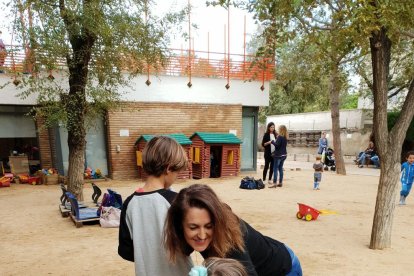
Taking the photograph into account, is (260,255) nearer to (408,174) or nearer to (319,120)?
(408,174)

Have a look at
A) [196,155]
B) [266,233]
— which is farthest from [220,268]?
[196,155]

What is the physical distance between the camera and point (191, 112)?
13.4 m

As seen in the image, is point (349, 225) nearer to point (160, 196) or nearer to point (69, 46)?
point (160, 196)

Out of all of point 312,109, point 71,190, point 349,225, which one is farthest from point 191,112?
point 312,109

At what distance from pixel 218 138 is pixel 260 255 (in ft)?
36.2

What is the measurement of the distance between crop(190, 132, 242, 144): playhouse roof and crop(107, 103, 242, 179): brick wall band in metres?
0.55

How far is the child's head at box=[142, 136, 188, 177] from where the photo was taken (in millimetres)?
1847

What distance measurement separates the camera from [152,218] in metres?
1.76

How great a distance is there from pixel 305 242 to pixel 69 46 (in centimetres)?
625

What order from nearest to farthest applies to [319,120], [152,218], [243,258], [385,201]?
[243,258] → [152,218] → [385,201] → [319,120]

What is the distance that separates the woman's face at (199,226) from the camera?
1597 millimetres

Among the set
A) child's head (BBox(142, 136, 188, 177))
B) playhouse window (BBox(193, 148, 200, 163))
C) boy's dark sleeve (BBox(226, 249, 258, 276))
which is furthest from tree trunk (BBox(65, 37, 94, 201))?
boy's dark sleeve (BBox(226, 249, 258, 276))

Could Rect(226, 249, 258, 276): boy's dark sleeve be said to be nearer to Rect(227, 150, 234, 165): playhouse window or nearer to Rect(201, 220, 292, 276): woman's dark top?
Rect(201, 220, 292, 276): woman's dark top

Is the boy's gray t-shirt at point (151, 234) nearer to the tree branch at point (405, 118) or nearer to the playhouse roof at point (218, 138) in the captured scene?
the tree branch at point (405, 118)
